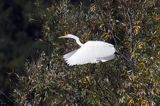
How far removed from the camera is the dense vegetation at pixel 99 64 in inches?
367

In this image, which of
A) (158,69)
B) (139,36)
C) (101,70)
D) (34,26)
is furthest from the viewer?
(34,26)

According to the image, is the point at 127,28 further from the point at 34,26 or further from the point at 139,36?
the point at 34,26

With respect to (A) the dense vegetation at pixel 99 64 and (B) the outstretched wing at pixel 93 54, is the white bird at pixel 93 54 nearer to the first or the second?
(B) the outstretched wing at pixel 93 54

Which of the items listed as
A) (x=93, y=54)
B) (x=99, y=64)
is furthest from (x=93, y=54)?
(x=99, y=64)

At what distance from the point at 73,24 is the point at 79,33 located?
19 cm

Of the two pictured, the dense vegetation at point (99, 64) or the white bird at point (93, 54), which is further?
the white bird at point (93, 54)

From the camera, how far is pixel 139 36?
34.8ft

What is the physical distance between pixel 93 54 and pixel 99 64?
22 centimetres

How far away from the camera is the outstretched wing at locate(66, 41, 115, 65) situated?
9445 mm

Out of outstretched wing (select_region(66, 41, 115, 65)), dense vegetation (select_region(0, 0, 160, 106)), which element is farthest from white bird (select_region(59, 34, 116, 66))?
dense vegetation (select_region(0, 0, 160, 106))

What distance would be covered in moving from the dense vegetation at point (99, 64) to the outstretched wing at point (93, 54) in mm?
231

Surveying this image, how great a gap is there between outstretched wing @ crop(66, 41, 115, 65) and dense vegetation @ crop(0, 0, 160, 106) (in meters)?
0.23

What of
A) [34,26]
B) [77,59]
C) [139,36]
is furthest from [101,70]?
[34,26]

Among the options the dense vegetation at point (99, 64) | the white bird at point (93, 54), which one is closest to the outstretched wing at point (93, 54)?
the white bird at point (93, 54)
